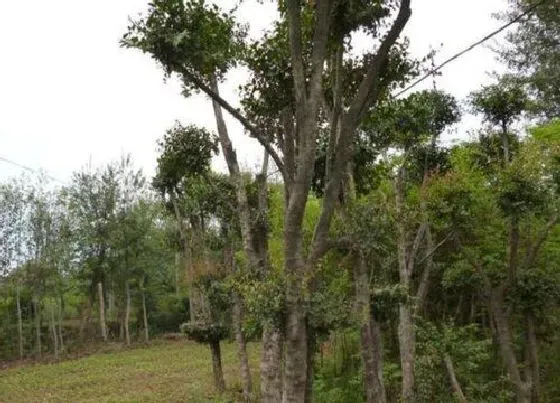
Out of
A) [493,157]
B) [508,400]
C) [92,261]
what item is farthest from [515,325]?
[92,261]

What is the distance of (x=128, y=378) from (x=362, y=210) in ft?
54.2

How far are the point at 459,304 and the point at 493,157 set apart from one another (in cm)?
928

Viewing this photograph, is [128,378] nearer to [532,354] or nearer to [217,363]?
[217,363]

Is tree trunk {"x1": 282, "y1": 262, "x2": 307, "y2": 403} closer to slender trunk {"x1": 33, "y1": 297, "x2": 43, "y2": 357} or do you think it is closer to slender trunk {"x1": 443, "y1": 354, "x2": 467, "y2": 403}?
slender trunk {"x1": 443, "y1": 354, "x2": 467, "y2": 403}

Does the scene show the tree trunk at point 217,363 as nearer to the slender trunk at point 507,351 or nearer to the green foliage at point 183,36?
the slender trunk at point 507,351

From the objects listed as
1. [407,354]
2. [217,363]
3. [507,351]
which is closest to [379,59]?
[407,354]

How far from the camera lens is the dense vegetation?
6.94 m

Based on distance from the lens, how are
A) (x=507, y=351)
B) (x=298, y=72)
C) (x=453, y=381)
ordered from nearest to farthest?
(x=298, y=72) < (x=507, y=351) < (x=453, y=381)

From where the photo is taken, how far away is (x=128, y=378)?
2216 cm

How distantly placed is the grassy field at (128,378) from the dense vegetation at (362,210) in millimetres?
2220

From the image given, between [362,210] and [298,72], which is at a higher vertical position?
[298,72]

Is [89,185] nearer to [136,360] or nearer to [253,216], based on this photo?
[136,360]

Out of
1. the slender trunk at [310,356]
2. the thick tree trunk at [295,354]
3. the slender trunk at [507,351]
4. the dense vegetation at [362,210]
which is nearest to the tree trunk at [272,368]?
the dense vegetation at [362,210]

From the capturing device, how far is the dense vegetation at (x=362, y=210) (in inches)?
273
